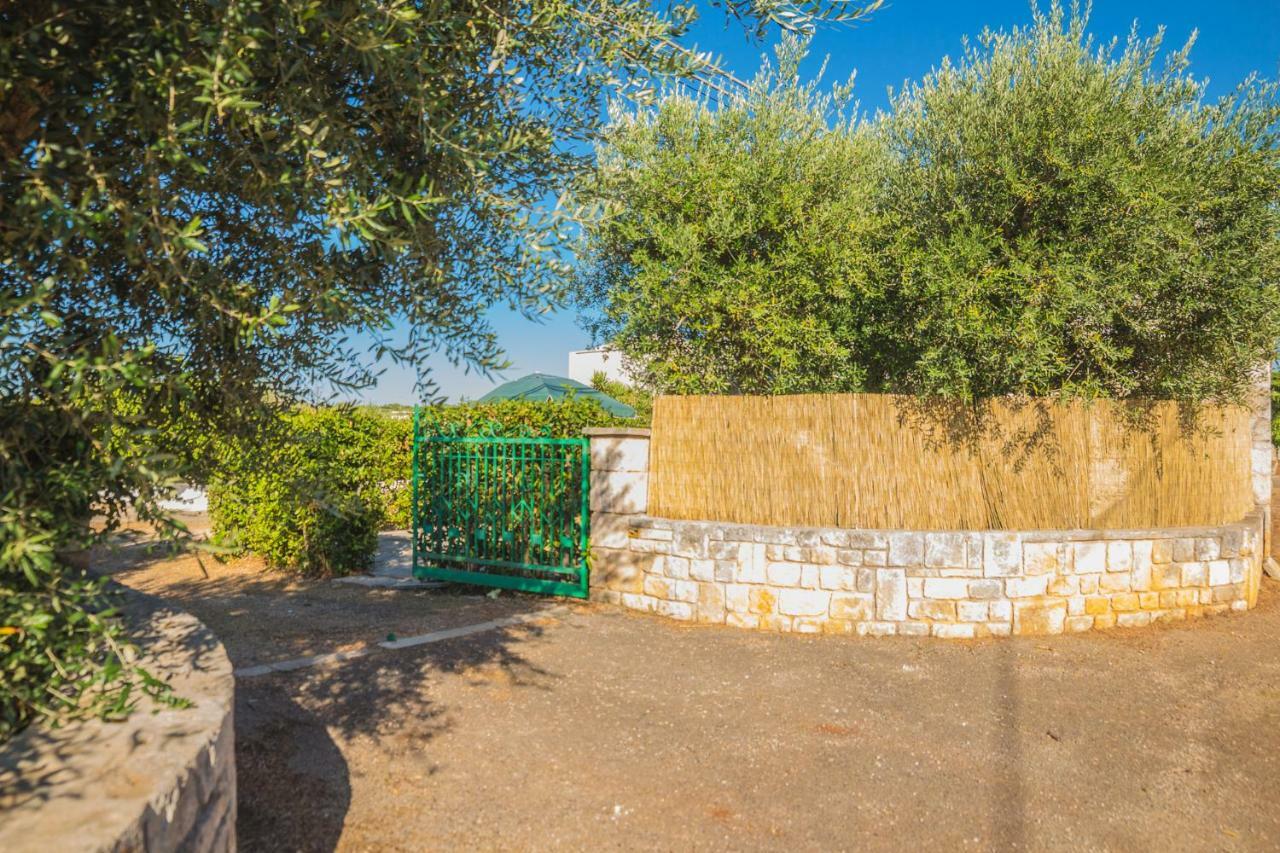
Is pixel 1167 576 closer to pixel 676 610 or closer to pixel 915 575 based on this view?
pixel 915 575

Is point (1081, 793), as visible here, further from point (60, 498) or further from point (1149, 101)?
point (1149, 101)

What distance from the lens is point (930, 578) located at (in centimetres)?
744

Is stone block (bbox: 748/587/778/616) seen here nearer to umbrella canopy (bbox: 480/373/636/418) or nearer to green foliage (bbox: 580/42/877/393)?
green foliage (bbox: 580/42/877/393)

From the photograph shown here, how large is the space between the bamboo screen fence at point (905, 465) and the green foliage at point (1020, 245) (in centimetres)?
40

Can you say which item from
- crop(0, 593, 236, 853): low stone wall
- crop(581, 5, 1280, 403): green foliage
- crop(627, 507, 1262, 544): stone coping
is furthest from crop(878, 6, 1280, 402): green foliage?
crop(0, 593, 236, 853): low stone wall

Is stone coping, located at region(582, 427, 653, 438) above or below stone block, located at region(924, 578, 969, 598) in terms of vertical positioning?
above

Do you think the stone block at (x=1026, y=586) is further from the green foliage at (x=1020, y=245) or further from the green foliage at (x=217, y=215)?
the green foliage at (x=217, y=215)

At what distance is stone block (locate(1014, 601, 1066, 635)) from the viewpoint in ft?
24.6

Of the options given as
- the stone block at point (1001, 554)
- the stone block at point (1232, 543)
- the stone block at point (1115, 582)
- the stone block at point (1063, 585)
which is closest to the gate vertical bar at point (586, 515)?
the stone block at point (1001, 554)

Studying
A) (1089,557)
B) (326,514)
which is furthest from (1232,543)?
(326,514)

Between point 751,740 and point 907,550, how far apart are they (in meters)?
3.00

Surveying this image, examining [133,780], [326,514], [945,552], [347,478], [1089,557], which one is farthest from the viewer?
[347,478]

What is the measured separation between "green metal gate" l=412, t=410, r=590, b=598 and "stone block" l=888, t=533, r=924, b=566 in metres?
2.97

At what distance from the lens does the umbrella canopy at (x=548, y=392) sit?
1259cm
